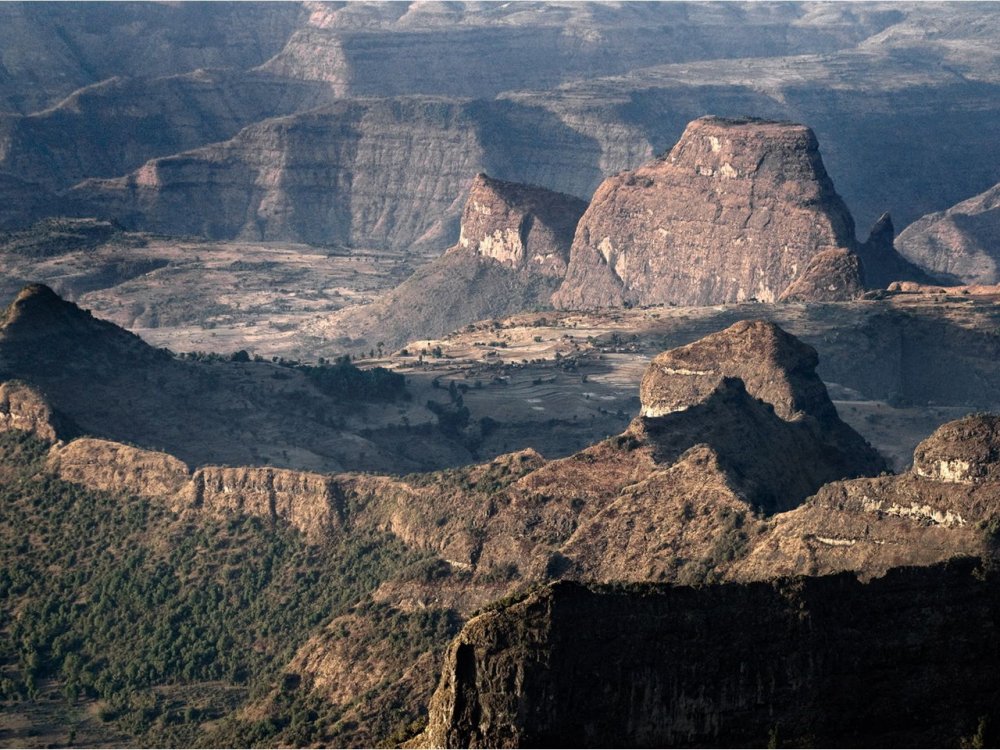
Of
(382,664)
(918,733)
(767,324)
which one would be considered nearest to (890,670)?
(918,733)

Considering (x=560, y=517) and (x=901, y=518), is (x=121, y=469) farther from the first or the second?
(x=901, y=518)

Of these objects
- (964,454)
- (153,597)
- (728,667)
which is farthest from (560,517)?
(728,667)

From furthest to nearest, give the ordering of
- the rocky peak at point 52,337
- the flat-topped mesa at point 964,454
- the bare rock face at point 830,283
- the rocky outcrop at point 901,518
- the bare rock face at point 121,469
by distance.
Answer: the bare rock face at point 830,283, the rocky peak at point 52,337, the bare rock face at point 121,469, the flat-topped mesa at point 964,454, the rocky outcrop at point 901,518

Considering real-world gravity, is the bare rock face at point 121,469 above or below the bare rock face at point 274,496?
below

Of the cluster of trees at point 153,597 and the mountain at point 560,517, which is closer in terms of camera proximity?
the mountain at point 560,517

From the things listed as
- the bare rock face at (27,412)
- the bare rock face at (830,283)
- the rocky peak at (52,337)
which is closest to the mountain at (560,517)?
the bare rock face at (27,412)

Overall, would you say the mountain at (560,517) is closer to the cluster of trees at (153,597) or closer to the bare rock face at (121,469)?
the bare rock face at (121,469)

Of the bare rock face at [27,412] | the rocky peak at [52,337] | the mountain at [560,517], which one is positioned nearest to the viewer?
the mountain at [560,517]

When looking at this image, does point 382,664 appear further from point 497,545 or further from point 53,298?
point 53,298
